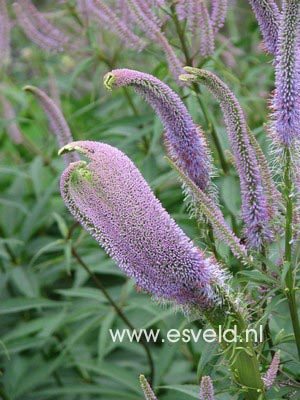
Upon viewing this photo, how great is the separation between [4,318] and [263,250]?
235cm

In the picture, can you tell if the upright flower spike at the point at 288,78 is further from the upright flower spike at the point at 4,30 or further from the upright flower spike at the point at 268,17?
the upright flower spike at the point at 4,30

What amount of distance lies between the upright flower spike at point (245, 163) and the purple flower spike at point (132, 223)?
0.22 meters

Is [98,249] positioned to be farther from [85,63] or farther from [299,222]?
[299,222]

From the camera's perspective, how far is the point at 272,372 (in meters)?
1.56

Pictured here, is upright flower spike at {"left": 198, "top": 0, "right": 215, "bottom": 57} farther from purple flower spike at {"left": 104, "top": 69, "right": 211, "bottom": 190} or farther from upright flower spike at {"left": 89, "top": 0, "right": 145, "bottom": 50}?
purple flower spike at {"left": 104, "top": 69, "right": 211, "bottom": 190}

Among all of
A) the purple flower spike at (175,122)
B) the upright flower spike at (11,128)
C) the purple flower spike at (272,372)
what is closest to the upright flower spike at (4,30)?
the upright flower spike at (11,128)

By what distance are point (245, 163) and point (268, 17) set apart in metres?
0.36

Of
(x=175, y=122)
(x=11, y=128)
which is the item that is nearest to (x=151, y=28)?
(x=175, y=122)

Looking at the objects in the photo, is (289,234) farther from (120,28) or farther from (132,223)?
(120,28)

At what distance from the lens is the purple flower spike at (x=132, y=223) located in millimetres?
1322

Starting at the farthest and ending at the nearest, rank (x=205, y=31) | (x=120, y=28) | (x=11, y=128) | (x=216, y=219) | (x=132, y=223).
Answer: (x=11, y=128) < (x=120, y=28) < (x=205, y=31) < (x=216, y=219) < (x=132, y=223)

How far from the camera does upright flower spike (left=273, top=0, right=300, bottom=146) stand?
54.1 inches

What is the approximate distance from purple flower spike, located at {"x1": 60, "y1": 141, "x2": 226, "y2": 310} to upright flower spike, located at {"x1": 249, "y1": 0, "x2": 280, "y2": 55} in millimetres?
529

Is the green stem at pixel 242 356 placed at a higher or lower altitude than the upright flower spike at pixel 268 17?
lower
